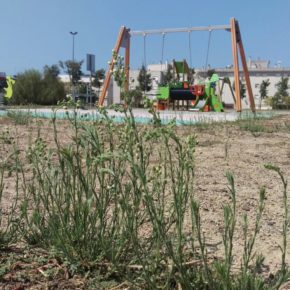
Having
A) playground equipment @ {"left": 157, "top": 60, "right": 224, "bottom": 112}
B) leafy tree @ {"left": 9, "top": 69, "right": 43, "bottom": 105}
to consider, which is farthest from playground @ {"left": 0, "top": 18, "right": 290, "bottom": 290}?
leafy tree @ {"left": 9, "top": 69, "right": 43, "bottom": 105}

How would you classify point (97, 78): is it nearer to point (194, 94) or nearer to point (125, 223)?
point (194, 94)

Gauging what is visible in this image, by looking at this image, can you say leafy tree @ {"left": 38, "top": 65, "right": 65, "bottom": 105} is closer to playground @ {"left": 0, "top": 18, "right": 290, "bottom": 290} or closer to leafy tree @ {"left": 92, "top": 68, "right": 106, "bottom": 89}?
playground @ {"left": 0, "top": 18, "right": 290, "bottom": 290}

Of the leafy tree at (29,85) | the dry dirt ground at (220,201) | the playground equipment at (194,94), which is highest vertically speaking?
the leafy tree at (29,85)

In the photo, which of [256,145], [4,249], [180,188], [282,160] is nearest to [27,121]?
[256,145]

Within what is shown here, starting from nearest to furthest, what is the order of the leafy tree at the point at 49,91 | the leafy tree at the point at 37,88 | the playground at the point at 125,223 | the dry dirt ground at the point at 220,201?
the playground at the point at 125,223 < the dry dirt ground at the point at 220,201 < the leafy tree at the point at 37,88 < the leafy tree at the point at 49,91

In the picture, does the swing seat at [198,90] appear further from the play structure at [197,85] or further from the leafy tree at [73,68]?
the leafy tree at [73,68]

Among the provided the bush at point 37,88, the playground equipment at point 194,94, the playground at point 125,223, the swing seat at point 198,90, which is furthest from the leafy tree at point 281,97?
the playground at point 125,223

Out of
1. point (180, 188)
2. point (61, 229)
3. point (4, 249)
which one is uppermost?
point (180, 188)

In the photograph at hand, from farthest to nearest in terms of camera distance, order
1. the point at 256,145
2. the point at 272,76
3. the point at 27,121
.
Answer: the point at 272,76 < the point at 27,121 < the point at 256,145

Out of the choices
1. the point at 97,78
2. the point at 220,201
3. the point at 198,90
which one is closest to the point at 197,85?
the point at 198,90

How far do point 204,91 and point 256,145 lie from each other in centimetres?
986

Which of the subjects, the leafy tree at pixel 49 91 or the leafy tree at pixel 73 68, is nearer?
the leafy tree at pixel 49 91

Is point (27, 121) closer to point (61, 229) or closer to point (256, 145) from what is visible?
point (256, 145)

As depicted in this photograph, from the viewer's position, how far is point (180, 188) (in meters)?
1.23
